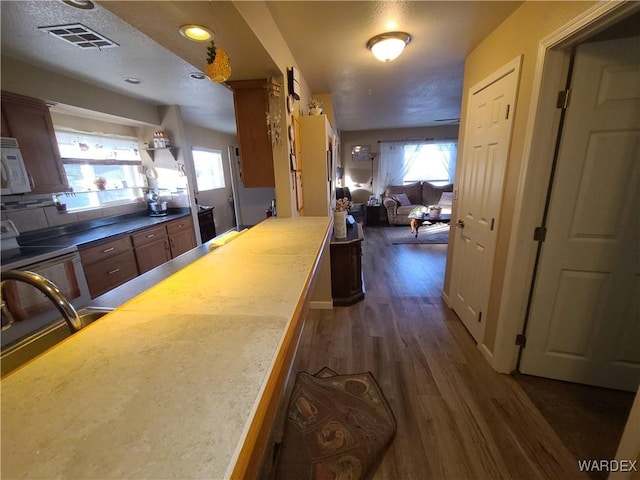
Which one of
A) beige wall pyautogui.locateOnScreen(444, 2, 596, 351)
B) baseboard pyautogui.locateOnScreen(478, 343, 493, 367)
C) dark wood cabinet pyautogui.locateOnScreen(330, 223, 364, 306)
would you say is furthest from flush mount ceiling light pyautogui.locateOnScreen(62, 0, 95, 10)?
baseboard pyautogui.locateOnScreen(478, 343, 493, 367)

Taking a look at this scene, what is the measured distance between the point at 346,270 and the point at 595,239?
183 centimetres

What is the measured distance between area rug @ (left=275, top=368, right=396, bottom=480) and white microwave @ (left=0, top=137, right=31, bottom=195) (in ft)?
9.07

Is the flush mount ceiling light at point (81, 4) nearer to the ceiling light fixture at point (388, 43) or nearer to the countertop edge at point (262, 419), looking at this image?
the ceiling light fixture at point (388, 43)

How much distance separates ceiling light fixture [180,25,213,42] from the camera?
1243 mm

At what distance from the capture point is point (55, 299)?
81 cm

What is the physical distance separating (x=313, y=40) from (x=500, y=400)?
274cm

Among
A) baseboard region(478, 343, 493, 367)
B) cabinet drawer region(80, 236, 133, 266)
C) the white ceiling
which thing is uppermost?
the white ceiling

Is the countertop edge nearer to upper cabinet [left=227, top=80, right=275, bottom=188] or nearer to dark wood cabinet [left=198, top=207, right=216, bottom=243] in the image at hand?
upper cabinet [left=227, top=80, right=275, bottom=188]

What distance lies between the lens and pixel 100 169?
3373mm

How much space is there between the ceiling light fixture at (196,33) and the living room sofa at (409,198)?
18.0 ft

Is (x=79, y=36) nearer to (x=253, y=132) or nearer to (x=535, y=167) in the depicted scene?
(x=253, y=132)

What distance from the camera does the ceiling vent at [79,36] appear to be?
1.69 metres

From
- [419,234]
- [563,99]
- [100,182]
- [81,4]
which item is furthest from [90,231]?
[419,234]

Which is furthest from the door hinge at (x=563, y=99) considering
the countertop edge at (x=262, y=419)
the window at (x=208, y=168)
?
the window at (x=208, y=168)
